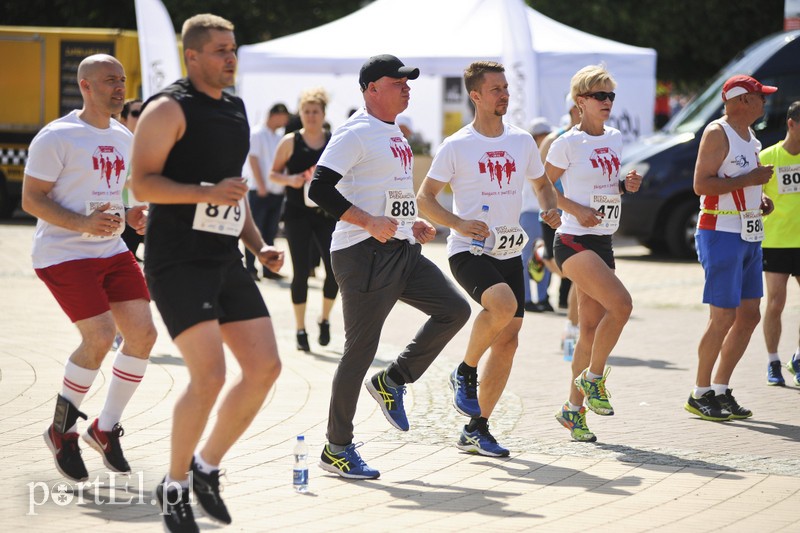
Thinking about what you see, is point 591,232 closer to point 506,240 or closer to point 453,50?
point 506,240

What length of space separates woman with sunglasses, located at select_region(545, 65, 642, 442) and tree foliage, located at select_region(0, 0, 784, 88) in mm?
18902

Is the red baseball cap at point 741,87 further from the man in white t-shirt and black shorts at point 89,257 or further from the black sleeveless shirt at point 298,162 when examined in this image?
the black sleeveless shirt at point 298,162

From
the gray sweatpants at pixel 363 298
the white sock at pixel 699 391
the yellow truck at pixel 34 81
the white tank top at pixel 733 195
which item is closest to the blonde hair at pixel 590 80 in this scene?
the white tank top at pixel 733 195

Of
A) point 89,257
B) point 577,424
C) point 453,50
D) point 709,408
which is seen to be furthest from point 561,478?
point 453,50

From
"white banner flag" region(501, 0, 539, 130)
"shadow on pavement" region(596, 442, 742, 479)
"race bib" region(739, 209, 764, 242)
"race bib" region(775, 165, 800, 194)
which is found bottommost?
"shadow on pavement" region(596, 442, 742, 479)

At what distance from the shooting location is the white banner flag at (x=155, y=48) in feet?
54.4

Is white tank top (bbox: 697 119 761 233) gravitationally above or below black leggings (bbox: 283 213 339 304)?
above

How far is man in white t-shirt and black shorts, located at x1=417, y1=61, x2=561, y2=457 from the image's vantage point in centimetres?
641

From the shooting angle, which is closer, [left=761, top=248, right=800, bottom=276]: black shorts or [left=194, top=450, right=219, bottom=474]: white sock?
[left=194, top=450, right=219, bottom=474]: white sock

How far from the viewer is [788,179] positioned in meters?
8.66

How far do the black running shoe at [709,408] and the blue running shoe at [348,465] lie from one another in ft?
8.52

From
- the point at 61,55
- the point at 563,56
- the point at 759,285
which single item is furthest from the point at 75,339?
the point at 61,55

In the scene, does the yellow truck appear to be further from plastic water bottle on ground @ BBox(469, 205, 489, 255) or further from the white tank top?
plastic water bottle on ground @ BBox(469, 205, 489, 255)

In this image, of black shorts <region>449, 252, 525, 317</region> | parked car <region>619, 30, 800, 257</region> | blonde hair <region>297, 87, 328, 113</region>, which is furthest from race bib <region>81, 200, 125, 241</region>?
parked car <region>619, 30, 800, 257</region>
